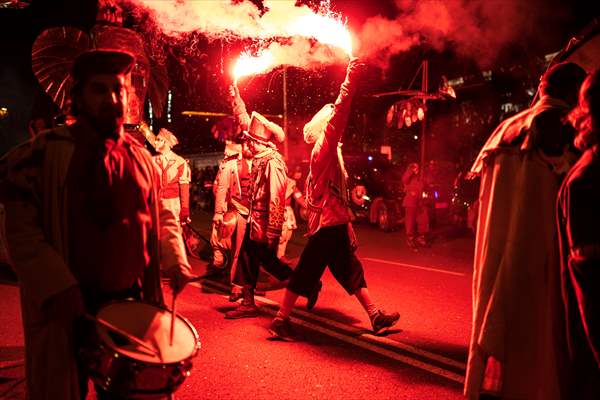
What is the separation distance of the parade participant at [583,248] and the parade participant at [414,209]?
10.1 metres

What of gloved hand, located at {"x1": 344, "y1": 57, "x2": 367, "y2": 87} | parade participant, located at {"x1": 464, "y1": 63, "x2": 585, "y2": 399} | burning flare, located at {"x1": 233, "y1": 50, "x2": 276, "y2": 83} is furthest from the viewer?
burning flare, located at {"x1": 233, "y1": 50, "x2": 276, "y2": 83}

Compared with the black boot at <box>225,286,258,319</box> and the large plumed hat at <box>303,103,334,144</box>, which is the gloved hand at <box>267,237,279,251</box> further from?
the large plumed hat at <box>303,103,334,144</box>

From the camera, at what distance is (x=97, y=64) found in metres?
2.65

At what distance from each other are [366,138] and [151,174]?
2534 cm

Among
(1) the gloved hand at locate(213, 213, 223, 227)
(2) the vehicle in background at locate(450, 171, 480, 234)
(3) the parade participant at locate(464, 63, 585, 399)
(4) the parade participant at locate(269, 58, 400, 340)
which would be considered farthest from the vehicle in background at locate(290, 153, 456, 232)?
(3) the parade participant at locate(464, 63, 585, 399)

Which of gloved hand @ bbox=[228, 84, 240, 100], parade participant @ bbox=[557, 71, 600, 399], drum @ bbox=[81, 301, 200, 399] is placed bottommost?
drum @ bbox=[81, 301, 200, 399]

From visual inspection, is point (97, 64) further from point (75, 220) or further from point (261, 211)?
point (261, 211)

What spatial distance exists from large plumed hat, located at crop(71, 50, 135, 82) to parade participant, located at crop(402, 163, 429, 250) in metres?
10.4

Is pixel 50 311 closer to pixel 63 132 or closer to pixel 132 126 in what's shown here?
pixel 63 132

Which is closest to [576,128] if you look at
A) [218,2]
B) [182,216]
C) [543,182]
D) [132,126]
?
[543,182]

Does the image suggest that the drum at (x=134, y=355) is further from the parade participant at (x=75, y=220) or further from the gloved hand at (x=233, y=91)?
the gloved hand at (x=233, y=91)

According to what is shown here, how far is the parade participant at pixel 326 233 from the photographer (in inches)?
206

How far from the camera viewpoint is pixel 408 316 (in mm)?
6262

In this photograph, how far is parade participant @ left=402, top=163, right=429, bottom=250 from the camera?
12562mm
